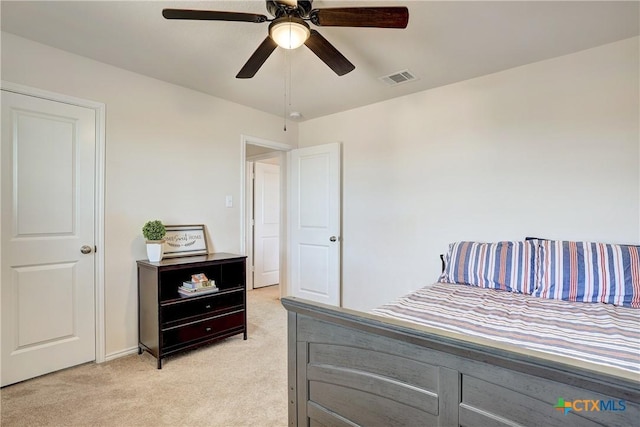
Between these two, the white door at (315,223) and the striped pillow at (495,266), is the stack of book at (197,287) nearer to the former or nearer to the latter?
Answer: the white door at (315,223)

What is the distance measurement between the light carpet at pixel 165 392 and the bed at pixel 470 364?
0.69 meters

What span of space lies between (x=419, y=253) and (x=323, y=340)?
7.01 feet

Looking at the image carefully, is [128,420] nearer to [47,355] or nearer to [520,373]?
[47,355]

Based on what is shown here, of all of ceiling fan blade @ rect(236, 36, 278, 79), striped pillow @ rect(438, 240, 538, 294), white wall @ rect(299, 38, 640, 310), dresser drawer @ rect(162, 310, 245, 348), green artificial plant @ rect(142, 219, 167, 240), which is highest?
ceiling fan blade @ rect(236, 36, 278, 79)

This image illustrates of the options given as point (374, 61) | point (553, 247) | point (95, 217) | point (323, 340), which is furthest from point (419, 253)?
point (95, 217)

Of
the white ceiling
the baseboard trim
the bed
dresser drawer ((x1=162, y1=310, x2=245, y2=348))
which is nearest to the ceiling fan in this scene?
the white ceiling

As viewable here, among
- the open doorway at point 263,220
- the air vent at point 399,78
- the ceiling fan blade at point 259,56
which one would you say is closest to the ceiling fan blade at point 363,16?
the ceiling fan blade at point 259,56

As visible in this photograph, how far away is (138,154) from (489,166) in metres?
3.06

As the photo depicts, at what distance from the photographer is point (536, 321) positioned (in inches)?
63.1

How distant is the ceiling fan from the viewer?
1.56 metres

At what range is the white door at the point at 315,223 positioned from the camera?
375cm

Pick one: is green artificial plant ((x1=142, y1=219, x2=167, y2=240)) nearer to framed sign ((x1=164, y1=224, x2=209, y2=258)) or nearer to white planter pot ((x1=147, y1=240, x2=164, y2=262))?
white planter pot ((x1=147, y1=240, x2=164, y2=262))

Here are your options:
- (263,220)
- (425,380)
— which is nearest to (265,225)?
(263,220)

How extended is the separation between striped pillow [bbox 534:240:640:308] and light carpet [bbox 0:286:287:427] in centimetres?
191
